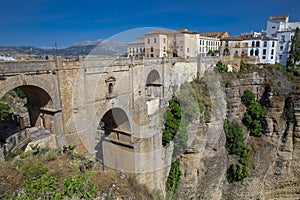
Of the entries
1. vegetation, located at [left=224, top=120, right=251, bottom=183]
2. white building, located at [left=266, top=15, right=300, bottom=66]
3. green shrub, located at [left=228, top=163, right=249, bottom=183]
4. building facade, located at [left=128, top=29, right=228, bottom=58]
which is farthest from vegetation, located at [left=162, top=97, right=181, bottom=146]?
white building, located at [left=266, top=15, right=300, bottom=66]

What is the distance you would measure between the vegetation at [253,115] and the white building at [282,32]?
13.1 metres

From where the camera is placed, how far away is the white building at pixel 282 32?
28.5 metres

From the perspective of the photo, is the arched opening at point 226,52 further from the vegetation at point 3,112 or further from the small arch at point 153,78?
the vegetation at point 3,112

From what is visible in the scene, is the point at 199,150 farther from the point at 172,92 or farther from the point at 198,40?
the point at 198,40

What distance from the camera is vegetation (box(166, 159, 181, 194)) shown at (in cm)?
1491

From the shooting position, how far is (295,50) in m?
26.2

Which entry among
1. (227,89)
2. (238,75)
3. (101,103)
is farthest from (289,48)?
(101,103)

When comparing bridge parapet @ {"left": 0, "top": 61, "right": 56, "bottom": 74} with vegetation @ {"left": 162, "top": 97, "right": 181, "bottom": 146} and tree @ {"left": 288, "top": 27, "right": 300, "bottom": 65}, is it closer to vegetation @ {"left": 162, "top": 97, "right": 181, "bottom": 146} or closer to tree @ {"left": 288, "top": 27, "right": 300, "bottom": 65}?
vegetation @ {"left": 162, "top": 97, "right": 181, "bottom": 146}

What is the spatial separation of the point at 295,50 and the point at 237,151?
1715 cm

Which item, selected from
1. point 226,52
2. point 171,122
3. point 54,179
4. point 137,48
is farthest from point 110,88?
point 226,52

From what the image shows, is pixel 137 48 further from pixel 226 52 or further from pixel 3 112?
pixel 3 112

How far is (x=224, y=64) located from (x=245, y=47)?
27.0 feet

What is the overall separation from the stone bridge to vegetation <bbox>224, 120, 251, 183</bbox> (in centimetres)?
719

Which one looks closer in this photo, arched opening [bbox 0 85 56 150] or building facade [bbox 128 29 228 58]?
arched opening [bbox 0 85 56 150]
